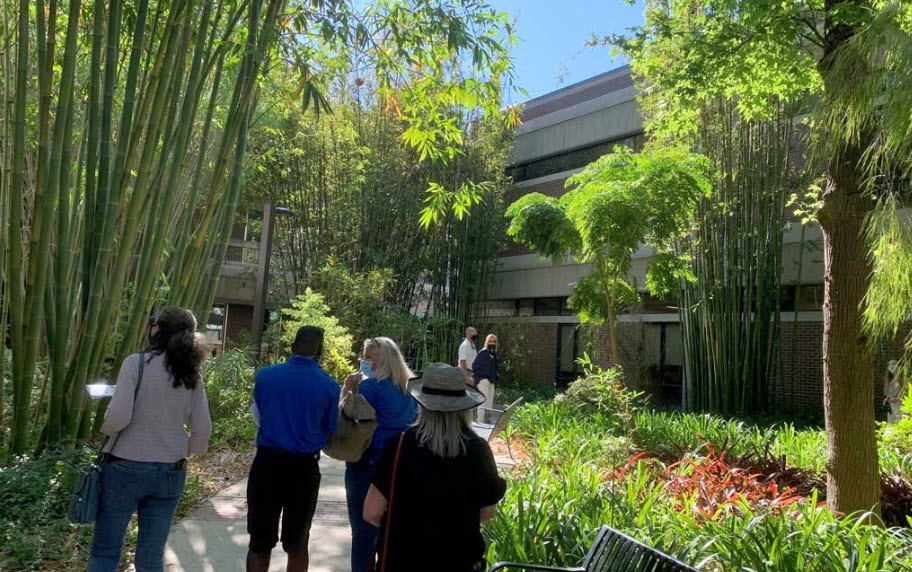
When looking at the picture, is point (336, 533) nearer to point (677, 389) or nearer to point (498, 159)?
point (677, 389)

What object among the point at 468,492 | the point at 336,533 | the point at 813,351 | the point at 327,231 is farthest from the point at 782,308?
the point at 468,492

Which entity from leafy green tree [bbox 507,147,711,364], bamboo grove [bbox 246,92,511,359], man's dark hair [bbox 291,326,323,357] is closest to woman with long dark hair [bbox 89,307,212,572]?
man's dark hair [bbox 291,326,323,357]

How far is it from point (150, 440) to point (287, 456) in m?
0.68

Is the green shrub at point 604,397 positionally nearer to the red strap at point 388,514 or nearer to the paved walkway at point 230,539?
the paved walkway at point 230,539

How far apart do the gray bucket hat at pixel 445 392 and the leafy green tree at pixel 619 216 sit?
6780mm

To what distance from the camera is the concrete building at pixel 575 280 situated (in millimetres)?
13688

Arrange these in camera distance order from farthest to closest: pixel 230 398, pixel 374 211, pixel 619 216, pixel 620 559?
pixel 374 211 → pixel 619 216 → pixel 230 398 → pixel 620 559

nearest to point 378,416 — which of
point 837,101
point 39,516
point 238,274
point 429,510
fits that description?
point 429,510

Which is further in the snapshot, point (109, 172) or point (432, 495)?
point (109, 172)

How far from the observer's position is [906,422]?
22.4ft

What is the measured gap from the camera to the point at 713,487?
573 cm

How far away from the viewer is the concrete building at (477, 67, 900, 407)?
44.9 ft

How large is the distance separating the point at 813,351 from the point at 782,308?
1.00 m

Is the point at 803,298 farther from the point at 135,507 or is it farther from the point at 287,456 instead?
the point at 135,507
